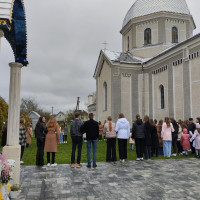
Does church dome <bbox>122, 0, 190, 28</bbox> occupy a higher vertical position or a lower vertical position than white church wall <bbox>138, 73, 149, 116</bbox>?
higher

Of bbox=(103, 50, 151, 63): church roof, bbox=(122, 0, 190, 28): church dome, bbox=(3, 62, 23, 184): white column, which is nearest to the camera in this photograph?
bbox=(3, 62, 23, 184): white column

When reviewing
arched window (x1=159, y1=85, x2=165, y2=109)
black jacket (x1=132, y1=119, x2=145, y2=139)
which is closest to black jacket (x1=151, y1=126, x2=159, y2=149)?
black jacket (x1=132, y1=119, x2=145, y2=139)

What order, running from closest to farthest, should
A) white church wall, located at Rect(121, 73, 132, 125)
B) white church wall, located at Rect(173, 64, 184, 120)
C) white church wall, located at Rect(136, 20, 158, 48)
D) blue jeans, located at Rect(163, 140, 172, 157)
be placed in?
blue jeans, located at Rect(163, 140, 172, 157) < white church wall, located at Rect(173, 64, 184, 120) < white church wall, located at Rect(121, 73, 132, 125) < white church wall, located at Rect(136, 20, 158, 48)

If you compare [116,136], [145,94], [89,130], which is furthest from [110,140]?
[145,94]

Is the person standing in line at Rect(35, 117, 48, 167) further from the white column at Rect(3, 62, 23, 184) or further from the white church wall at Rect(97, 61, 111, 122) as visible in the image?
the white church wall at Rect(97, 61, 111, 122)

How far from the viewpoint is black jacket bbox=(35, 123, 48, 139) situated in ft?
27.2

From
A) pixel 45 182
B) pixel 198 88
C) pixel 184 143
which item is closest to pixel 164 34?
pixel 198 88

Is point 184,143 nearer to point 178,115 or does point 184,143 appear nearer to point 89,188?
point 89,188

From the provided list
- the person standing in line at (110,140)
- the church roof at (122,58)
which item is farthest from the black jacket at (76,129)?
the church roof at (122,58)

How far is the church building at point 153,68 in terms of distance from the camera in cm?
1795

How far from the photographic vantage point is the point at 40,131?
8320 mm

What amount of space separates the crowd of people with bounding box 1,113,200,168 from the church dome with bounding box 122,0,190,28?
748 inches

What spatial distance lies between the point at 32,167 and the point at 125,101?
665 inches

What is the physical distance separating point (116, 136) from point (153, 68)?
50.5 ft
